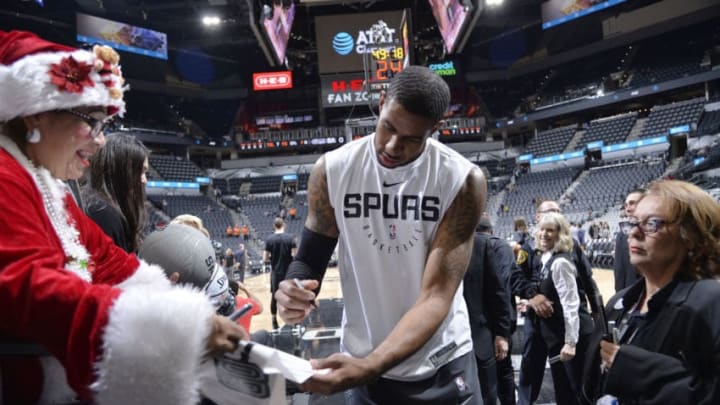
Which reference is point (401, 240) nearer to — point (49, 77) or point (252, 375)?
point (252, 375)

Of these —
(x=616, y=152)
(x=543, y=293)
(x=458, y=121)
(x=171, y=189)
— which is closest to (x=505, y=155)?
(x=458, y=121)

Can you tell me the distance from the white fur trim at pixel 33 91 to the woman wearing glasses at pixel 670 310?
1982mm

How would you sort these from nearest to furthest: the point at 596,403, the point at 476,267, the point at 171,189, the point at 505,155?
the point at 596,403, the point at 476,267, the point at 171,189, the point at 505,155

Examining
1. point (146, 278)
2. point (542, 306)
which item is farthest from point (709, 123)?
point (146, 278)

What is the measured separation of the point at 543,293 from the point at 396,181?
8.60 ft

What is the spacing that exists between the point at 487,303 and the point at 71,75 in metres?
2.99

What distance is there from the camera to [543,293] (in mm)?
3719

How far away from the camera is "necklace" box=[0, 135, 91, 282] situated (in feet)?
3.56

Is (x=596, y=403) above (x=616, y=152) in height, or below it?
below

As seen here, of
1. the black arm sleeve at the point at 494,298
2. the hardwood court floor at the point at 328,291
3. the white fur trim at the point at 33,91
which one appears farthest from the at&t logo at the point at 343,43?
the white fur trim at the point at 33,91

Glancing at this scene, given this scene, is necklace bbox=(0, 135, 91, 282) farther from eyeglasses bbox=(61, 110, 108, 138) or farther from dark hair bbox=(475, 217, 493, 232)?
dark hair bbox=(475, 217, 493, 232)

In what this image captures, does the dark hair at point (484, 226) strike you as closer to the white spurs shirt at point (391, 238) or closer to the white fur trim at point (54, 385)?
the white spurs shirt at point (391, 238)

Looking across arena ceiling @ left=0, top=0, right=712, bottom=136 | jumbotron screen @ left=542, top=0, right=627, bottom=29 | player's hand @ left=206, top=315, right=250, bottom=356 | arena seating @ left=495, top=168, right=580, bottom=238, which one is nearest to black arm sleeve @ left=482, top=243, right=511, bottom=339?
player's hand @ left=206, top=315, right=250, bottom=356

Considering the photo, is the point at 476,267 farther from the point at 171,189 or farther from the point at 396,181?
the point at 171,189
